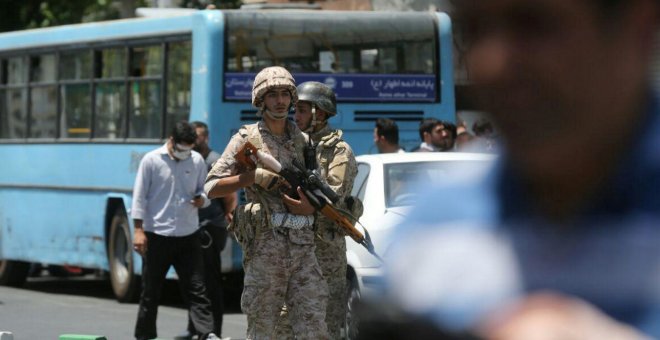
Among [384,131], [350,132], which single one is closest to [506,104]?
[384,131]

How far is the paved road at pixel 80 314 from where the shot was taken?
12.3m

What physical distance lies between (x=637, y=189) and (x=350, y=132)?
13.4 m

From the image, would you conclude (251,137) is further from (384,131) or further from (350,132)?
(350,132)

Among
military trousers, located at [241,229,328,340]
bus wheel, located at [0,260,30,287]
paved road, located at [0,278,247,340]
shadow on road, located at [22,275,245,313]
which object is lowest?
paved road, located at [0,278,247,340]

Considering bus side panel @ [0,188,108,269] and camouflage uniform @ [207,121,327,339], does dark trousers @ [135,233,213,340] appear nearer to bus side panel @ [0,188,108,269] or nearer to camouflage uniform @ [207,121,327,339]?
camouflage uniform @ [207,121,327,339]

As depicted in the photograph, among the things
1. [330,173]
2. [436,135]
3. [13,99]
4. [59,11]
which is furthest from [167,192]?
[59,11]

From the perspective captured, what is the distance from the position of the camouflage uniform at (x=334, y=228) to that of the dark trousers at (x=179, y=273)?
109 inches

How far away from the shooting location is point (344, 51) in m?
14.5

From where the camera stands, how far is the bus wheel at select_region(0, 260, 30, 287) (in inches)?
690

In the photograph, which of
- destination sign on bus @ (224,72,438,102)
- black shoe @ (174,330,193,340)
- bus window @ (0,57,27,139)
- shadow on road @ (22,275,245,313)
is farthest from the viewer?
bus window @ (0,57,27,139)

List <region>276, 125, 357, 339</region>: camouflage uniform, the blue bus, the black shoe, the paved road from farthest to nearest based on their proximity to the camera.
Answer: the blue bus < the paved road < the black shoe < <region>276, 125, 357, 339</region>: camouflage uniform

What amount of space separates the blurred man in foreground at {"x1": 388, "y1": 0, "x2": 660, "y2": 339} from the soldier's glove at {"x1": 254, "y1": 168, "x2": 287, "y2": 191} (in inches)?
252

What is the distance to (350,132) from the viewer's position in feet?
47.3

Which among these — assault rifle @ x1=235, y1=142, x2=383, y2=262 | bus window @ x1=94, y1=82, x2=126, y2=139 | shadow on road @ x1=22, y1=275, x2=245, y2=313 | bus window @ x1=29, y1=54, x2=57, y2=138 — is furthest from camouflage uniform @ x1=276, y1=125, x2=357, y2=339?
bus window @ x1=29, y1=54, x2=57, y2=138
